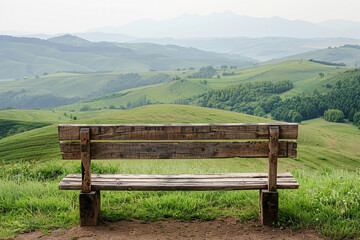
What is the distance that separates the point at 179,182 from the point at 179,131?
0.80 meters

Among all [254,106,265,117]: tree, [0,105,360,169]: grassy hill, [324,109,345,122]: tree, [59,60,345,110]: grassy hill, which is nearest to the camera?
Answer: [0,105,360,169]: grassy hill

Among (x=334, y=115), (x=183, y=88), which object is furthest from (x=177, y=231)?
(x=183, y=88)

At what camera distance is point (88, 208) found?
Answer: 466 cm

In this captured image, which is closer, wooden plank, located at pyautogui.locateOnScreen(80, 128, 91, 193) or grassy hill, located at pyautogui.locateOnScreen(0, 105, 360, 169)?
wooden plank, located at pyautogui.locateOnScreen(80, 128, 91, 193)

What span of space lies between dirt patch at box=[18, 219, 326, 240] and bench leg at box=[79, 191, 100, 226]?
0.10 m

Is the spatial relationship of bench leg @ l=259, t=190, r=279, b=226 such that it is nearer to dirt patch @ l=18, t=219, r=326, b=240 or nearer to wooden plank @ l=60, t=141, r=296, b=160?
dirt patch @ l=18, t=219, r=326, b=240

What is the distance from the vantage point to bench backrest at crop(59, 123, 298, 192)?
4480 mm

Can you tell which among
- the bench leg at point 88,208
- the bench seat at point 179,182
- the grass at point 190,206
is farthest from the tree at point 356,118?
the bench leg at point 88,208

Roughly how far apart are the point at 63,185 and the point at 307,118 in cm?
11227

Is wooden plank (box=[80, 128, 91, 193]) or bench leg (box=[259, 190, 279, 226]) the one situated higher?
wooden plank (box=[80, 128, 91, 193])

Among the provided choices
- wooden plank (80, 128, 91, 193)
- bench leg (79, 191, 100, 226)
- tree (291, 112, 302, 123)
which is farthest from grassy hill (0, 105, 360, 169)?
tree (291, 112, 302, 123)

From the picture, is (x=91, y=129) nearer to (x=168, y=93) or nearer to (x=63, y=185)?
(x=63, y=185)

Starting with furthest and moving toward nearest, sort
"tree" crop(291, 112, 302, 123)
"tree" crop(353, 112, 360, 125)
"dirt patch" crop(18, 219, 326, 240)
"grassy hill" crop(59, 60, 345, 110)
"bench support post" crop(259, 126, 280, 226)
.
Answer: "grassy hill" crop(59, 60, 345, 110) → "tree" crop(291, 112, 302, 123) → "tree" crop(353, 112, 360, 125) → "bench support post" crop(259, 126, 280, 226) → "dirt patch" crop(18, 219, 326, 240)

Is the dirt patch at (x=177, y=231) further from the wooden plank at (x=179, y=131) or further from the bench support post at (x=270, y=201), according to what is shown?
the wooden plank at (x=179, y=131)
